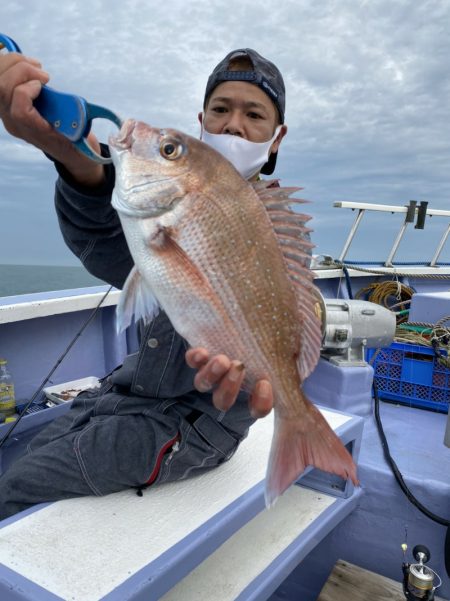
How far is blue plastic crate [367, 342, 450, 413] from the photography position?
4.04 meters

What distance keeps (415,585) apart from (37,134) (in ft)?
7.85

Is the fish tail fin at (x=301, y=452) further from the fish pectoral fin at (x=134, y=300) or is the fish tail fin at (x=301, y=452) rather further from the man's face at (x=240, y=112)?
the man's face at (x=240, y=112)

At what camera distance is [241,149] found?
87.2 inches

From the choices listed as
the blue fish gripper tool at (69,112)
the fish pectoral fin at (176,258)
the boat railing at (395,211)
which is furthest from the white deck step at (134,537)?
the boat railing at (395,211)

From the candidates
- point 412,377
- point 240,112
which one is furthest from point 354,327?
point 240,112

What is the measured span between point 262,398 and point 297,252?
0.47 metres

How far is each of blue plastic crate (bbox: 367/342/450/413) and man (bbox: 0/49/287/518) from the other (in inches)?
98.8

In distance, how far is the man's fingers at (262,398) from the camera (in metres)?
1.38

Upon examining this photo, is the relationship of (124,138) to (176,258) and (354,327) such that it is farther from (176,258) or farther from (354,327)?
(354,327)

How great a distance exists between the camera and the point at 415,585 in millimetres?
2139

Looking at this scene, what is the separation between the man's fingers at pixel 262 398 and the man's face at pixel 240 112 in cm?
133

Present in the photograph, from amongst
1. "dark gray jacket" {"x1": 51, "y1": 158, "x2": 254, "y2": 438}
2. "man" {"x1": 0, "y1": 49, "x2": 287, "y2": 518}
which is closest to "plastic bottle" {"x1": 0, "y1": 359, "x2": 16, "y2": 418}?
"man" {"x1": 0, "y1": 49, "x2": 287, "y2": 518}

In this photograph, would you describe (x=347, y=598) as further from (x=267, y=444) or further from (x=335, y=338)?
(x=335, y=338)

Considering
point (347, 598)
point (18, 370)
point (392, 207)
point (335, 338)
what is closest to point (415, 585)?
point (347, 598)
